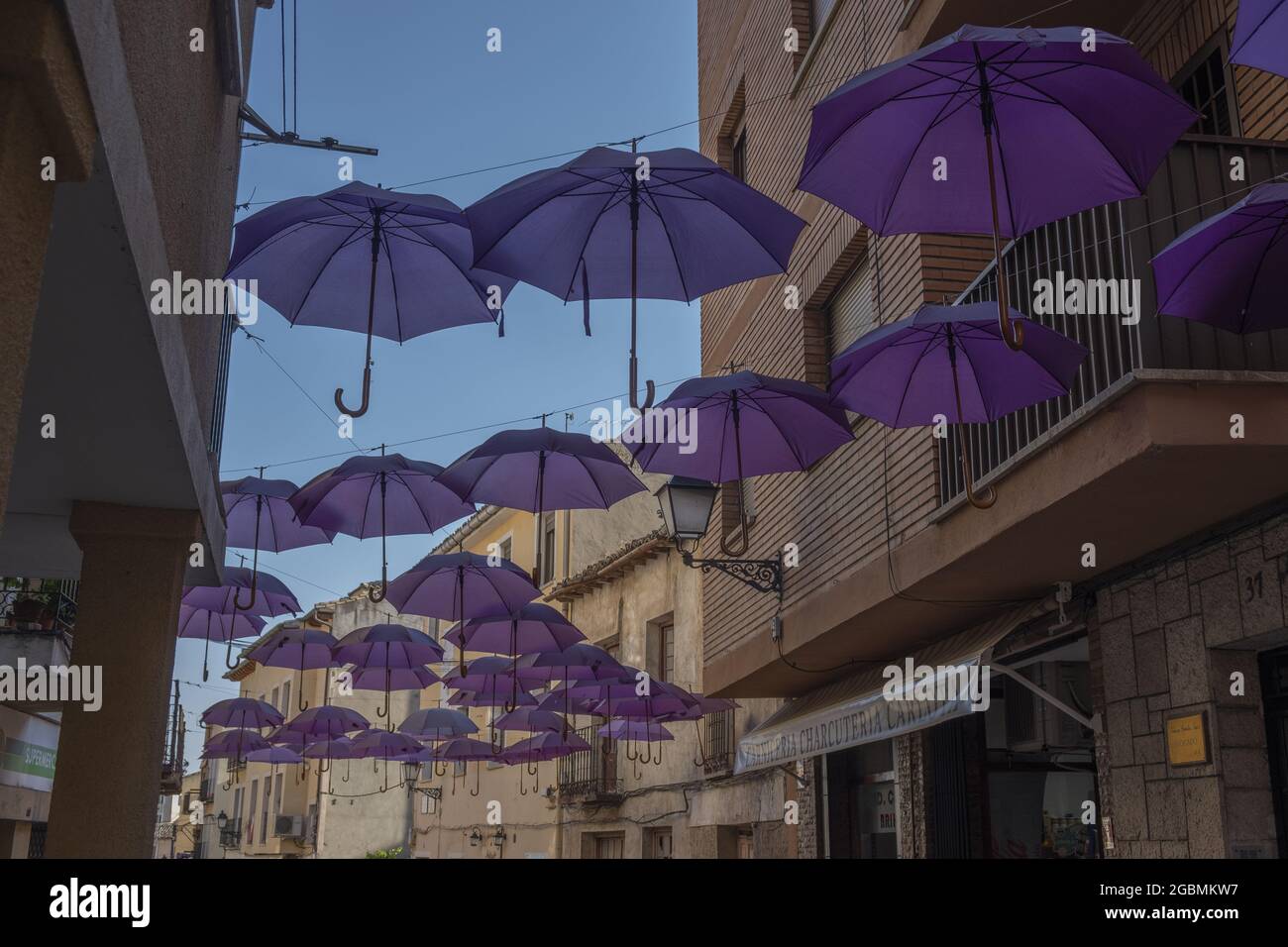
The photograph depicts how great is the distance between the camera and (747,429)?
10.4 metres

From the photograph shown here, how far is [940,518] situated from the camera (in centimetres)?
909

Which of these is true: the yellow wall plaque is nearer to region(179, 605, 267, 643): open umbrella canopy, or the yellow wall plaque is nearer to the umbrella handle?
the umbrella handle

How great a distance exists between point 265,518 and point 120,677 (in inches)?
278

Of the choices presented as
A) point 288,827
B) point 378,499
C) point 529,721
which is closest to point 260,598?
point 378,499

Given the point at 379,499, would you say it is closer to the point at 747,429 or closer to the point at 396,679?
the point at 747,429

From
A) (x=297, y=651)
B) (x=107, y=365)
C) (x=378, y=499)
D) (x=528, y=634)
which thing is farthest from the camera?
(x=297, y=651)

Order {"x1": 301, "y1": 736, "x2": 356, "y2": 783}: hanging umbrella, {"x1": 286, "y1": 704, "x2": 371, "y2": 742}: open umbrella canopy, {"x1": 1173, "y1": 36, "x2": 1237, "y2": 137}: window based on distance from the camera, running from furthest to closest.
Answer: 1. {"x1": 301, "y1": 736, "x2": 356, "y2": 783}: hanging umbrella
2. {"x1": 286, "y1": 704, "x2": 371, "y2": 742}: open umbrella canopy
3. {"x1": 1173, "y1": 36, "x2": 1237, "y2": 137}: window

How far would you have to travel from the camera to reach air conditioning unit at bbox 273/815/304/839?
149 feet

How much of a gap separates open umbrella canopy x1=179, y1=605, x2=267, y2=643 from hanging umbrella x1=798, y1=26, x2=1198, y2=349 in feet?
42.2

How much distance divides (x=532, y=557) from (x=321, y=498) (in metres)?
19.8

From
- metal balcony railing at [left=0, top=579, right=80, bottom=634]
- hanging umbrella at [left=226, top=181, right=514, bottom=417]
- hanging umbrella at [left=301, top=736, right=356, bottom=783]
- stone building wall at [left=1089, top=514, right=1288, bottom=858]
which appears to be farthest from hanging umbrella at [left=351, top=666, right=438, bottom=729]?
A: stone building wall at [left=1089, top=514, right=1288, bottom=858]

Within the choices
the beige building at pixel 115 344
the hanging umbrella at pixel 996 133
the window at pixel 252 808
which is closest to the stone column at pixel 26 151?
the beige building at pixel 115 344
